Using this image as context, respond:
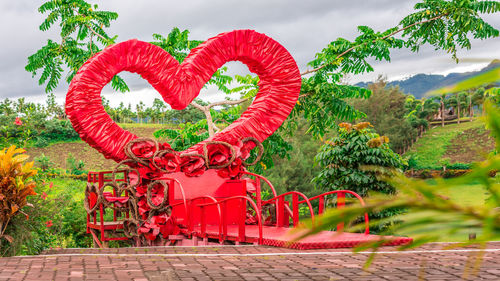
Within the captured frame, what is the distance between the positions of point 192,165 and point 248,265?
359 centimetres

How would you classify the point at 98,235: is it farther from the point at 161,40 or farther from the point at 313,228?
the point at 313,228

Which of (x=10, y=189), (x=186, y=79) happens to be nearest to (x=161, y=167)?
(x=186, y=79)

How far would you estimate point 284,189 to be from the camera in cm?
1844

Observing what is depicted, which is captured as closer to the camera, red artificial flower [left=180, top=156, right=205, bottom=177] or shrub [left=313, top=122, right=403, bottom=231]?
red artificial flower [left=180, top=156, right=205, bottom=177]

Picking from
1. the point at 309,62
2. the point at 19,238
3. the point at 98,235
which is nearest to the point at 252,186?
the point at 98,235

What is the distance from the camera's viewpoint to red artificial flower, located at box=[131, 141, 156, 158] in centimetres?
827

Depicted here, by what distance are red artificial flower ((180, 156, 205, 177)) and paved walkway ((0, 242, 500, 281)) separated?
7.38ft

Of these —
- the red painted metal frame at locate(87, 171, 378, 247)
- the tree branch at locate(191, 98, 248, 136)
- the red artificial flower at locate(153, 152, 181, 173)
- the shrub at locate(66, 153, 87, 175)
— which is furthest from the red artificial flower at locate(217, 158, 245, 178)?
the shrub at locate(66, 153, 87, 175)

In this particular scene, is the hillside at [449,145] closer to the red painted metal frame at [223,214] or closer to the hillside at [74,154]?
the hillside at [74,154]

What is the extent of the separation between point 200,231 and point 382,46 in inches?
286

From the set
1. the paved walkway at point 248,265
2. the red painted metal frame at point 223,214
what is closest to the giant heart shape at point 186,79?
the red painted metal frame at point 223,214

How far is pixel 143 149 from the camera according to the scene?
328 inches

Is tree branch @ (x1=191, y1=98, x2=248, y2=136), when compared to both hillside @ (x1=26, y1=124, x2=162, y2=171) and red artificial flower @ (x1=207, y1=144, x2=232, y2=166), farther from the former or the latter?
hillside @ (x1=26, y1=124, x2=162, y2=171)

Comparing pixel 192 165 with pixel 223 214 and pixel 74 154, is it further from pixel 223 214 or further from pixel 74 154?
pixel 74 154
